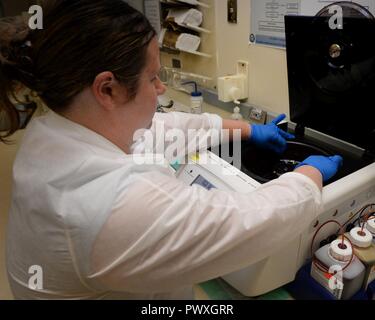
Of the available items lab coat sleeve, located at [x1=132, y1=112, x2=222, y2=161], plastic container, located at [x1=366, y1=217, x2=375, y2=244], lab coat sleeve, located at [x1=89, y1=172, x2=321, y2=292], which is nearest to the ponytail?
lab coat sleeve, located at [x1=89, y1=172, x2=321, y2=292]

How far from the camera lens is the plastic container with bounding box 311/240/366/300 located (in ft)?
2.66

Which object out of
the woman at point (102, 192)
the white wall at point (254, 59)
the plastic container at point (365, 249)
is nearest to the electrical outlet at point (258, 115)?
the white wall at point (254, 59)

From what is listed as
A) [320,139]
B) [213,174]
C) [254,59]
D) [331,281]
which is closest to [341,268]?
[331,281]

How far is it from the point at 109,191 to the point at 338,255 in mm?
603

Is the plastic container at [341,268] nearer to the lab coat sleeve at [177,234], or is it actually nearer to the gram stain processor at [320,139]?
the gram stain processor at [320,139]

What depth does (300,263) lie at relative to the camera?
0.90m

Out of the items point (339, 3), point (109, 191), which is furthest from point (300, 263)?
point (339, 3)

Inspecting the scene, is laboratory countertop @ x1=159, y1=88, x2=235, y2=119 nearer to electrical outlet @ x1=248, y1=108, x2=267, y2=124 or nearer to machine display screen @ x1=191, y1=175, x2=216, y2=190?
electrical outlet @ x1=248, y1=108, x2=267, y2=124

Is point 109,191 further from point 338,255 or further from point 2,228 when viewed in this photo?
point 2,228

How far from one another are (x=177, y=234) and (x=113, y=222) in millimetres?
118

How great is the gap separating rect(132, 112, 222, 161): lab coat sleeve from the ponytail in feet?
1.54

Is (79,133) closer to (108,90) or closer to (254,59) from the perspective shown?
(108,90)

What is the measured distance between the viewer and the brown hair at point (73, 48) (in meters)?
0.59
